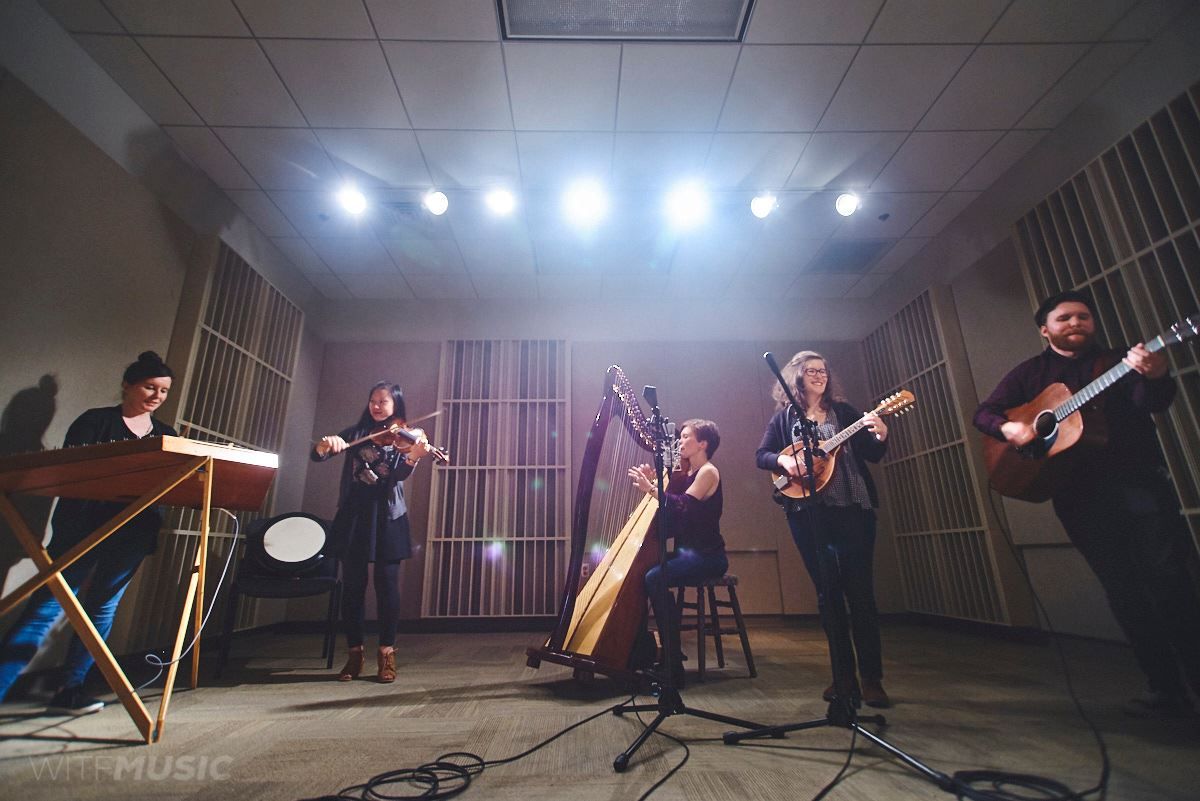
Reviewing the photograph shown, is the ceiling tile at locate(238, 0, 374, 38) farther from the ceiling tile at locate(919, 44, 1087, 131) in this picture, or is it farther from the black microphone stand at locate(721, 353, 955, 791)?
the ceiling tile at locate(919, 44, 1087, 131)

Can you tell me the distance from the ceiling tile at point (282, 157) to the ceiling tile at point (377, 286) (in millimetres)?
1209

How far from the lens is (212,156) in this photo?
10.8 feet

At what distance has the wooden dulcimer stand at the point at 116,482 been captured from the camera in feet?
4.61

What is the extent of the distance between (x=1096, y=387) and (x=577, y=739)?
215cm

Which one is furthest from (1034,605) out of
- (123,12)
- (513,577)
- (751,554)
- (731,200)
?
(123,12)

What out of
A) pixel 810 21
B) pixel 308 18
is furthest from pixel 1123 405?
pixel 308 18

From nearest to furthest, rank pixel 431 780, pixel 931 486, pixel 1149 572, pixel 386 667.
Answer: pixel 431 780 < pixel 1149 572 < pixel 386 667 < pixel 931 486

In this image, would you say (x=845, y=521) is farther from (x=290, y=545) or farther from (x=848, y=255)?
(x=848, y=255)

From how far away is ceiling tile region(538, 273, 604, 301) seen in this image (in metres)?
4.90

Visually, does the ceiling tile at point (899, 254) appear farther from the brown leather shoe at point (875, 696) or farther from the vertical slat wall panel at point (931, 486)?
the brown leather shoe at point (875, 696)

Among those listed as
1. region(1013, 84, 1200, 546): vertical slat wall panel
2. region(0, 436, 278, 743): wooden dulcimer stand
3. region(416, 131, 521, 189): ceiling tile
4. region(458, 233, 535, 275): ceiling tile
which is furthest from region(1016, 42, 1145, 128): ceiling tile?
region(0, 436, 278, 743): wooden dulcimer stand

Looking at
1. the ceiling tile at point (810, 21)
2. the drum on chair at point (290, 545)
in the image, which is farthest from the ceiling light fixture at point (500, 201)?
the drum on chair at point (290, 545)

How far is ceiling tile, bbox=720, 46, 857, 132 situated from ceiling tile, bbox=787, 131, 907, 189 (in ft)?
0.80

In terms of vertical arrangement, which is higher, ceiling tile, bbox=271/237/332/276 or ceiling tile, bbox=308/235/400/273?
ceiling tile, bbox=271/237/332/276
